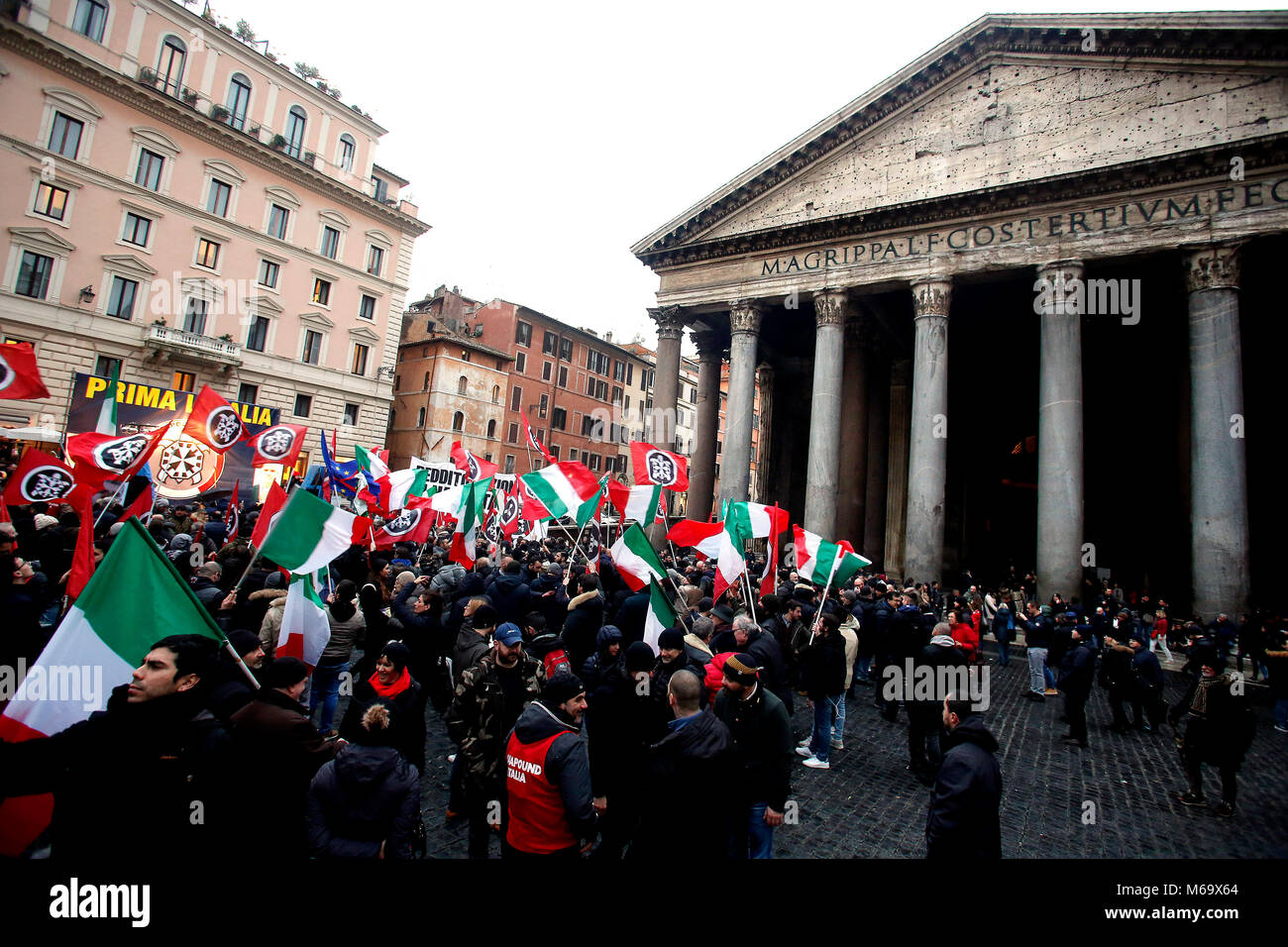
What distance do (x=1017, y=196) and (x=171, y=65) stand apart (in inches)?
1267

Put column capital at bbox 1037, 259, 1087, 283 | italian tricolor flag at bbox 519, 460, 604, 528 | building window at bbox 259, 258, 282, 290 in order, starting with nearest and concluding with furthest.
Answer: italian tricolor flag at bbox 519, 460, 604, 528 < column capital at bbox 1037, 259, 1087, 283 < building window at bbox 259, 258, 282, 290

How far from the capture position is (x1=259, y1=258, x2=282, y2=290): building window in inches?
1085

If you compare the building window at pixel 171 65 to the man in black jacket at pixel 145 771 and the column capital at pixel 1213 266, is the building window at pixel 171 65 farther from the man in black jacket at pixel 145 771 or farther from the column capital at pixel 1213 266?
the column capital at pixel 1213 266

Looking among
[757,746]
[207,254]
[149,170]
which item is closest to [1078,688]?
[757,746]

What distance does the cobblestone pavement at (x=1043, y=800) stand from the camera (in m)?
5.07

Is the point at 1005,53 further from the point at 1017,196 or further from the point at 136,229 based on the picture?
the point at 136,229

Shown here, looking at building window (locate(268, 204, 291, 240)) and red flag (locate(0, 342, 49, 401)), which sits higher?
building window (locate(268, 204, 291, 240))

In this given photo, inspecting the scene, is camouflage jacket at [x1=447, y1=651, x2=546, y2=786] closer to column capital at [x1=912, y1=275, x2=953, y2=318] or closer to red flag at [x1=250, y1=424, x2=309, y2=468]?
red flag at [x1=250, y1=424, x2=309, y2=468]

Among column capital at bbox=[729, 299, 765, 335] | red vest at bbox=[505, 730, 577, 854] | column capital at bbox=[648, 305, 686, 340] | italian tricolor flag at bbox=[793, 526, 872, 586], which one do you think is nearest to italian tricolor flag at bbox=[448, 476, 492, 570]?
italian tricolor flag at bbox=[793, 526, 872, 586]

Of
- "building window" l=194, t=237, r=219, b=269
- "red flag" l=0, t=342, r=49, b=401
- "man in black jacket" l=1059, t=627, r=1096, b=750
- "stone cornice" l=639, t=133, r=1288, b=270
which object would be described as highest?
"building window" l=194, t=237, r=219, b=269

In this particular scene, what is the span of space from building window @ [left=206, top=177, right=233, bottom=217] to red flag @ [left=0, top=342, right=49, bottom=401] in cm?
2391

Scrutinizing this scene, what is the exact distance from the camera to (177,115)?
24859mm

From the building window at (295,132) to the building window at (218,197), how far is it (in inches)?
134
